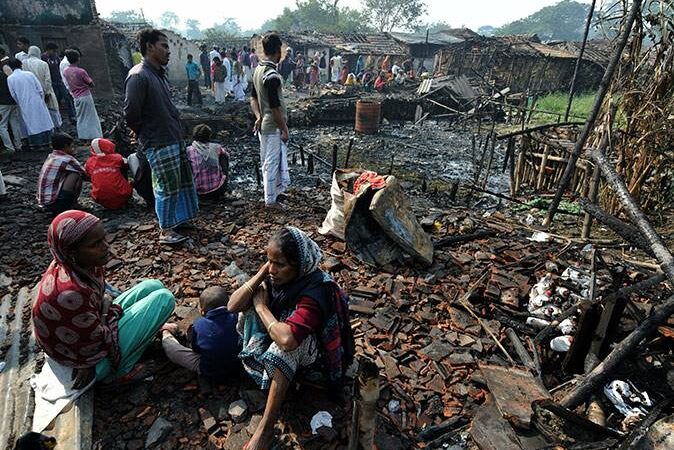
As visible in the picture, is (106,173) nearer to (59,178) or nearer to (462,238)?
(59,178)

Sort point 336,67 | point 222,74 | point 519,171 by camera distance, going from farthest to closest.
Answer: point 336,67 < point 222,74 < point 519,171

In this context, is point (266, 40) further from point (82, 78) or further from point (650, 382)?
point (82, 78)

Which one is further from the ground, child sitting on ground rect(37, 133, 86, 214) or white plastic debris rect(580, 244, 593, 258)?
child sitting on ground rect(37, 133, 86, 214)

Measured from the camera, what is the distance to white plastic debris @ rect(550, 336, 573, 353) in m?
3.24

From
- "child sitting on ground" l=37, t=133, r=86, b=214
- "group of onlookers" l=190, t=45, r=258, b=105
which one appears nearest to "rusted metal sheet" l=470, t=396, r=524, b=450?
"child sitting on ground" l=37, t=133, r=86, b=214

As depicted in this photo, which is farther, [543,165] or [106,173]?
[543,165]

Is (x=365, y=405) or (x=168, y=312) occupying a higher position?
(x=365, y=405)

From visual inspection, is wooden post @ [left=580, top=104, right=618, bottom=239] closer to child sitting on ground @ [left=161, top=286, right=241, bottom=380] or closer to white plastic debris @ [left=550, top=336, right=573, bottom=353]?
white plastic debris @ [left=550, top=336, right=573, bottom=353]

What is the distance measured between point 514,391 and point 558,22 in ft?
326

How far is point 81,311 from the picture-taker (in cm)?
232

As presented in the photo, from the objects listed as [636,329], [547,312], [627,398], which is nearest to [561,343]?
[547,312]

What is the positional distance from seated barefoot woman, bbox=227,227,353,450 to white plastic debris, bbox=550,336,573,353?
1846 mm

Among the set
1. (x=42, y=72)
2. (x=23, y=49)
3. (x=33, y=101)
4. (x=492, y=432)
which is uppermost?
(x=23, y=49)

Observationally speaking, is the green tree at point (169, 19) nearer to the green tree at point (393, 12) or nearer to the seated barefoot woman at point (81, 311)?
the green tree at point (393, 12)
